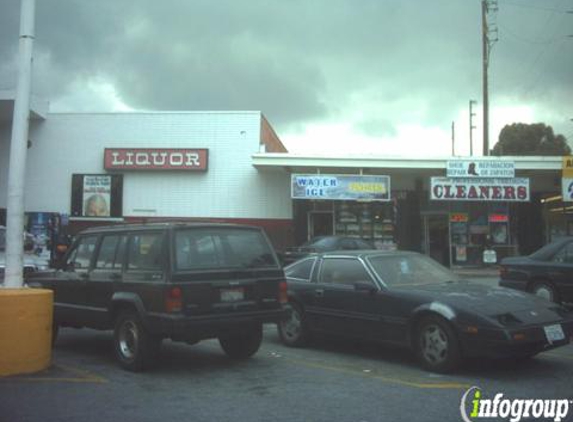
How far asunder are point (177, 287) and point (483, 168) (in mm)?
19189

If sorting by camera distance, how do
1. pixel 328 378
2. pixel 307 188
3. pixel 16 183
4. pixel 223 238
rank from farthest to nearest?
1. pixel 307 188
2. pixel 16 183
3. pixel 223 238
4. pixel 328 378

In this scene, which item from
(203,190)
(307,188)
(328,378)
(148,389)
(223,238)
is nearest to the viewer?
(148,389)

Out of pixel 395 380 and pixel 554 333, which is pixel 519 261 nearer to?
pixel 554 333

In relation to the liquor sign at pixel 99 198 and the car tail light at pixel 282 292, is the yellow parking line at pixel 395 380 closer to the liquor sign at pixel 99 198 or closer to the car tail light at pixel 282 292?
the car tail light at pixel 282 292

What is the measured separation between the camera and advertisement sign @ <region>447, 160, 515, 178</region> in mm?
24203

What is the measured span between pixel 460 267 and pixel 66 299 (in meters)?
20.2

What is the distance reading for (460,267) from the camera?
26.5 m

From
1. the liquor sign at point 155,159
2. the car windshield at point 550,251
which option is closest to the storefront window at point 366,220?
the liquor sign at point 155,159

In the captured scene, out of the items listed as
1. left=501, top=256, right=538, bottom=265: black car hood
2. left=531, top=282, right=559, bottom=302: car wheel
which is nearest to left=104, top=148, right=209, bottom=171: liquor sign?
left=501, top=256, right=538, bottom=265: black car hood

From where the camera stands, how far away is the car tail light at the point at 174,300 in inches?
284

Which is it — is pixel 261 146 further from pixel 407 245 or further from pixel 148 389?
pixel 148 389

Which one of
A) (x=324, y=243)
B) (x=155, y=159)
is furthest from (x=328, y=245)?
(x=155, y=159)

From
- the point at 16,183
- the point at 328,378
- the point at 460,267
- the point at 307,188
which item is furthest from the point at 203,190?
the point at 328,378

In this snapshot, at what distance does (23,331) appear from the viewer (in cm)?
744
